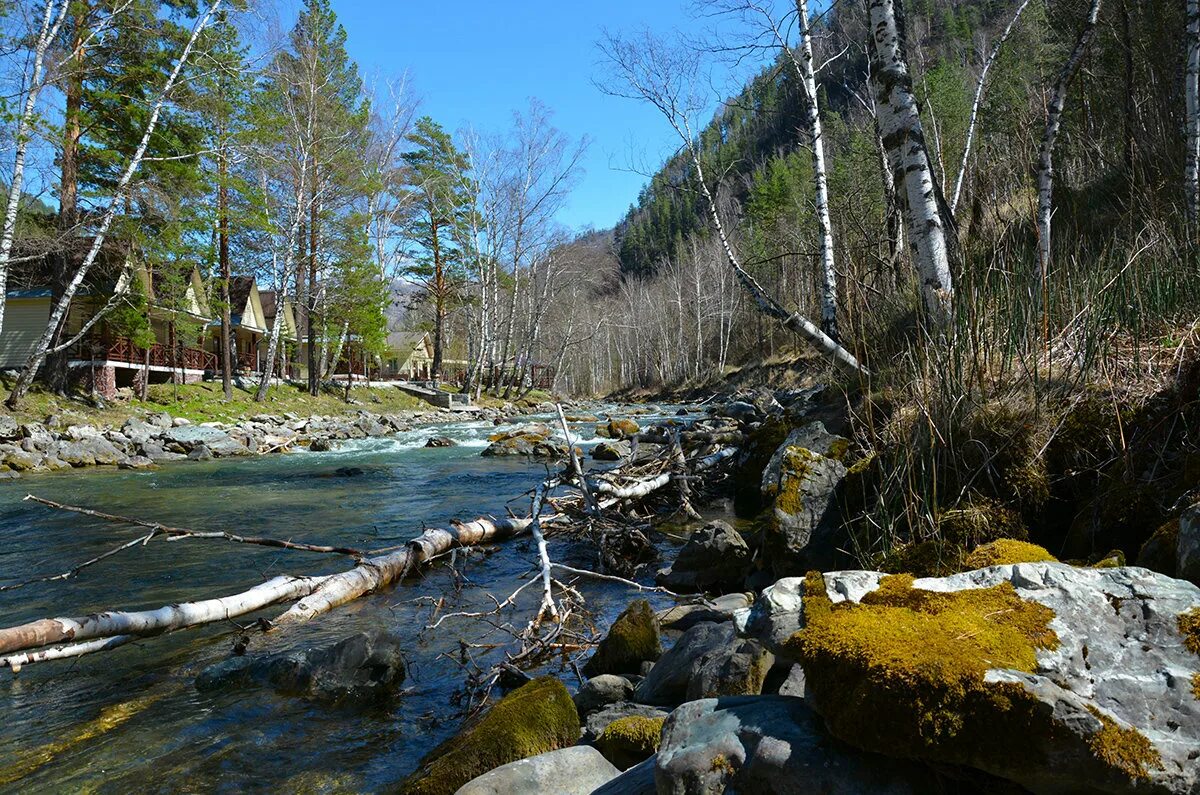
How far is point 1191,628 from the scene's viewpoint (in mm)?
1902

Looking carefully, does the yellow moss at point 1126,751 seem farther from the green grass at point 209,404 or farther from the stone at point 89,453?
the green grass at point 209,404

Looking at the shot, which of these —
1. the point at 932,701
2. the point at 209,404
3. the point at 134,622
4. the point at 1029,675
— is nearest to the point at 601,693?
the point at 932,701

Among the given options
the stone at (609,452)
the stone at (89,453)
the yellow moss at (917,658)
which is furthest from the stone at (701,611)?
the stone at (89,453)

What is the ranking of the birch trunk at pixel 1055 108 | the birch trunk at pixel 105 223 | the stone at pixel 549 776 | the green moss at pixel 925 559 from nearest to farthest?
1. the stone at pixel 549 776
2. the green moss at pixel 925 559
3. the birch trunk at pixel 1055 108
4. the birch trunk at pixel 105 223

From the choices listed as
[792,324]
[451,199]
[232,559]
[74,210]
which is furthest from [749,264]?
[451,199]

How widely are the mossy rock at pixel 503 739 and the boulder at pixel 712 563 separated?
268 cm

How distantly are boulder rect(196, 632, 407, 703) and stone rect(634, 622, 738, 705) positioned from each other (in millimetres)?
1622

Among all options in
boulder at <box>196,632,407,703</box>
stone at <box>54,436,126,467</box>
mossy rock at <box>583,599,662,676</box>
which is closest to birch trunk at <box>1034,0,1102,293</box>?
mossy rock at <box>583,599,662,676</box>

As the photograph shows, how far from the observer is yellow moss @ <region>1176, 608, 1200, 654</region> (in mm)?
1871

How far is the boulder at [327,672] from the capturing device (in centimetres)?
407

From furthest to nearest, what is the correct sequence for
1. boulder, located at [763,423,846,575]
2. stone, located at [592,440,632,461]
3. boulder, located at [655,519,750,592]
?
1. stone, located at [592,440,632,461]
2. boulder, located at [655,519,750,592]
3. boulder, located at [763,423,846,575]

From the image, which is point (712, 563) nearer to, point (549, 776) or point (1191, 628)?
point (549, 776)

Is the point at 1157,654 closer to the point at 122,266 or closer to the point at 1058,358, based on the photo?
the point at 1058,358

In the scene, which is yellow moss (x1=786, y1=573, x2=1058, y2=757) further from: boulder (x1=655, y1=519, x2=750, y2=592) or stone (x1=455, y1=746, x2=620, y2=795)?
boulder (x1=655, y1=519, x2=750, y2=592)
